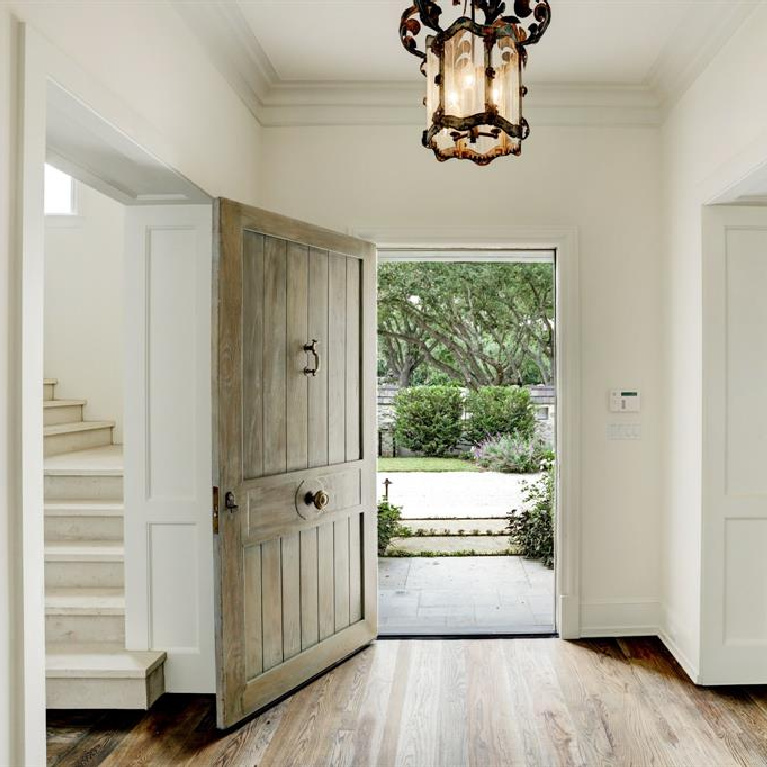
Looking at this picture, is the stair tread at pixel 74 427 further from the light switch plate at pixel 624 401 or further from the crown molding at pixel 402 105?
the light switch plate at pixel 624 401

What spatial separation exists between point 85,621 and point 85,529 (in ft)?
1.58

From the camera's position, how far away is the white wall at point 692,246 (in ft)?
7.96

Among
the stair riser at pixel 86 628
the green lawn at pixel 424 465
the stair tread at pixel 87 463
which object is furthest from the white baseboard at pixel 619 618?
the green lawn at pixel 424 465

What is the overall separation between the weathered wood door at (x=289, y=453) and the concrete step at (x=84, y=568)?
0.76 meters

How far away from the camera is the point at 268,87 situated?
3.30 meters

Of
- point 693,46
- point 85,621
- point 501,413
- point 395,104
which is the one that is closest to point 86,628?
point 85,621

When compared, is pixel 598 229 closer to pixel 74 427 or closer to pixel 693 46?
pixel 693 46

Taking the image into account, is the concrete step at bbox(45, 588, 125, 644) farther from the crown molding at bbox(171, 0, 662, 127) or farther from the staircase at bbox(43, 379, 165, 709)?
the crown molding at bbox(171, 0, 662, 127)

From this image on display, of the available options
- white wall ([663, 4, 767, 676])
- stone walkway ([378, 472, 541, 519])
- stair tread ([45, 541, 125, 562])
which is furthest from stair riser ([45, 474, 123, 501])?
stone walkway ([378, 472, 541, 519])

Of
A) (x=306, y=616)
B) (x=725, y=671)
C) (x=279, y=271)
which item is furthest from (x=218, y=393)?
(x=725, y=671)

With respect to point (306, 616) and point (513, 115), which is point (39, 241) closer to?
point (513, 115)

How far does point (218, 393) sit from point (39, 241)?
102 cm

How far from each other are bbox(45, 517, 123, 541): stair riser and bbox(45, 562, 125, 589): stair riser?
0.62 ft

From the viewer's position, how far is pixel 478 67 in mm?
1629
